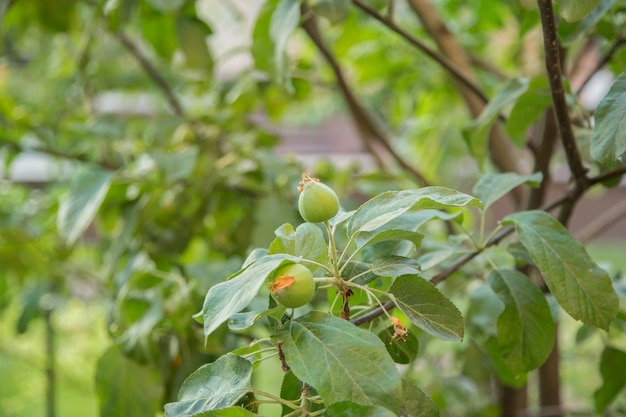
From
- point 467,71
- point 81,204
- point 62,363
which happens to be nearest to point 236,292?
point 81,204

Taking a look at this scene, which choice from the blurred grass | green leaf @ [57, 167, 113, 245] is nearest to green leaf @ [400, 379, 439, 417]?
green leaf @ [57, 167, 113, 245]

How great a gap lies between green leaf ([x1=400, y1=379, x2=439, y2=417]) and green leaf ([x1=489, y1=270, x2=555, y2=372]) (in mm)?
99

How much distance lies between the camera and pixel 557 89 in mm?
320

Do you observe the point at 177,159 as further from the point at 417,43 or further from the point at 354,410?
the point at 354,410

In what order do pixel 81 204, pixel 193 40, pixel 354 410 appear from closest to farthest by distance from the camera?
pixel 354 410
pixel 81 204
pixel 193 40

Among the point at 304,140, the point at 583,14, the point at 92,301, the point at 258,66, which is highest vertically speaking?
the point at 583,14

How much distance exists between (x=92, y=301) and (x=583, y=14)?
4.98 ft

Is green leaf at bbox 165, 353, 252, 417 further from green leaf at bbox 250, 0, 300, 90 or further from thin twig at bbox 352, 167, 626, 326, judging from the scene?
green leaf at bbox 250, 0, 300, 90

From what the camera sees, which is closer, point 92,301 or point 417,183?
point 417,183

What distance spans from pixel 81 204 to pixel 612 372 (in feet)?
1.35

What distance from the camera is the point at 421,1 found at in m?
0.66

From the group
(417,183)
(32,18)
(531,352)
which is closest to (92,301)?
(32,18)

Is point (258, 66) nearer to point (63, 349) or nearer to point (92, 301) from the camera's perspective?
point (63, 349)

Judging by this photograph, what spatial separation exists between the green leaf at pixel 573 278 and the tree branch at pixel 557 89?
0.18ft
